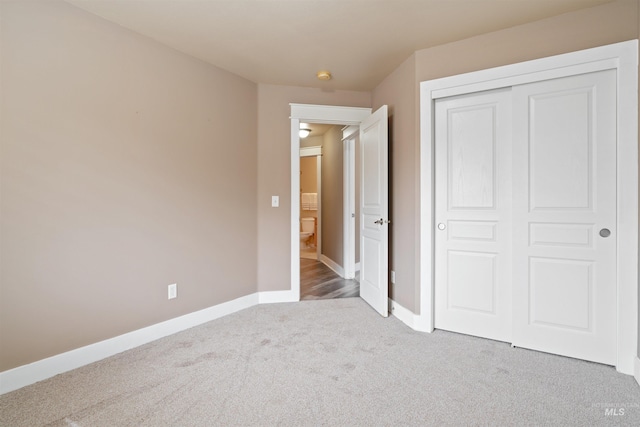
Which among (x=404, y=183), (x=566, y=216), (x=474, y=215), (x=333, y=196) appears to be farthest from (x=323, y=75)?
(x=333, y=196)

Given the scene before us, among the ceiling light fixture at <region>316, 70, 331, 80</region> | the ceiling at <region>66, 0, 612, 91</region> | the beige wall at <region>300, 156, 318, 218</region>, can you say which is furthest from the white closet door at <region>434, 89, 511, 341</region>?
the beige wall at <region>300, 156, 318, 218</region>

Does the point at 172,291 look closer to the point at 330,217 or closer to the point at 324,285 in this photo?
the point at 324,285

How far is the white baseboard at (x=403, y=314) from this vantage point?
8.99 ft

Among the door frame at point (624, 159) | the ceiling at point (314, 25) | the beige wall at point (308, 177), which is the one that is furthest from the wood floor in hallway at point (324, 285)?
the beige wall at point (308, 177)

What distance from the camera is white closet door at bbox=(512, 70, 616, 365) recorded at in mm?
2080

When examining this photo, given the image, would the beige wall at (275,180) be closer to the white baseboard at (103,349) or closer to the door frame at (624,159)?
the white baseboard at (103,349)

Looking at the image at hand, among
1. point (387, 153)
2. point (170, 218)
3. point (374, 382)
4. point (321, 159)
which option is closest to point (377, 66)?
point (387, 153)

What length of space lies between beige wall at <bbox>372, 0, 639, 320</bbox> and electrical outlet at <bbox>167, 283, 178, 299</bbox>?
2.05 metres

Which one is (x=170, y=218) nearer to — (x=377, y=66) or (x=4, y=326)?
(x=4, y=326)

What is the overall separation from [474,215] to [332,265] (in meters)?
3.22

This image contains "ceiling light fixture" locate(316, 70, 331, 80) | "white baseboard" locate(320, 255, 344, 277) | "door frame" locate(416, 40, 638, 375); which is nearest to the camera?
"door frame" locate(416, 40, 638, 375)

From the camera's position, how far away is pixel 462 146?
2.60 meters

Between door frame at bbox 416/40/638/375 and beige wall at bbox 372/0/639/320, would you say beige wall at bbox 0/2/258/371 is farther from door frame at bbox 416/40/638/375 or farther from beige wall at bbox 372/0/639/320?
door frame at bbox 416/40/638/375

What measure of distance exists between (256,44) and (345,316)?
259 centimetres
